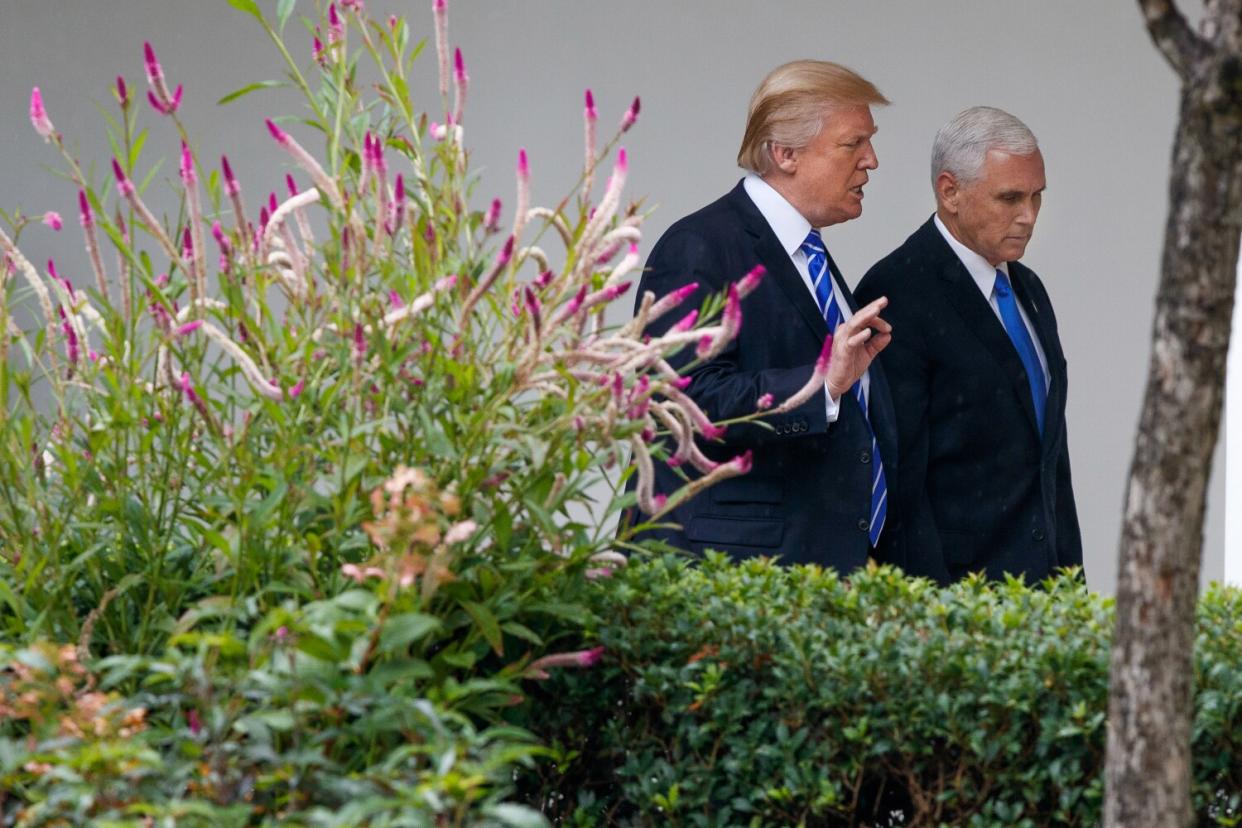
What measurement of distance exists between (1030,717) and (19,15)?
5296mm

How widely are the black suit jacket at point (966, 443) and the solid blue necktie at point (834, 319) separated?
10cm

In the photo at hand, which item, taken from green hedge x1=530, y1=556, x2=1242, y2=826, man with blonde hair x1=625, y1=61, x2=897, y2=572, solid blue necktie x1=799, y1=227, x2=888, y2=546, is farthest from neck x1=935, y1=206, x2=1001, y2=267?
green hedge x1=530, y1=556, x2=1242, y2=826

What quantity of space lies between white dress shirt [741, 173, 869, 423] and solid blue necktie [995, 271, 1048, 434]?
0.51 meters

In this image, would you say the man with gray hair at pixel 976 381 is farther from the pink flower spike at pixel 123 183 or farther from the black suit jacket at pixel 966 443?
the pink flower spike at pixel 123 183

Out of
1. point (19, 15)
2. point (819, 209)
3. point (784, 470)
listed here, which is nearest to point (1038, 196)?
point (819, 209)

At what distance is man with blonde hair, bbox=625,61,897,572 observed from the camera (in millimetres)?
4121

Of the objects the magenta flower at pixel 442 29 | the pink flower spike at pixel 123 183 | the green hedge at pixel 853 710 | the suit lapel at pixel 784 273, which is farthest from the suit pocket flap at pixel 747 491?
the pink flower spike at pixel 123 183

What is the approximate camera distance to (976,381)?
4602mm

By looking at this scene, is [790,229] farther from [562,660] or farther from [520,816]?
[520,816]

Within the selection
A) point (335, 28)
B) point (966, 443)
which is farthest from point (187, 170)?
→ point (966, 443)

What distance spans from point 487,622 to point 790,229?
222cm

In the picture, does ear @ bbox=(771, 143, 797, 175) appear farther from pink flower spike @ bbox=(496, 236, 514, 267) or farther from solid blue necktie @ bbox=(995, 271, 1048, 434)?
pink flower spike @ bbox=(496, 236, 514, 267)

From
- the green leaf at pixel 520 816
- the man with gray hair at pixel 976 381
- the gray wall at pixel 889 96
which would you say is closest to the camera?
the green leaf at pixel 520 816

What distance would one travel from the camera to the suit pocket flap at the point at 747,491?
4.15m
